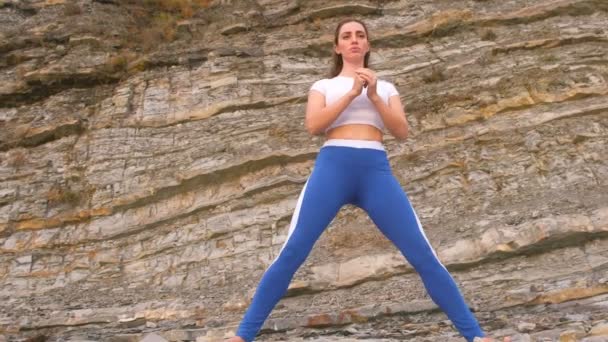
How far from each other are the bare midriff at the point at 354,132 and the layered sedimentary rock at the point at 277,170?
6.51ft

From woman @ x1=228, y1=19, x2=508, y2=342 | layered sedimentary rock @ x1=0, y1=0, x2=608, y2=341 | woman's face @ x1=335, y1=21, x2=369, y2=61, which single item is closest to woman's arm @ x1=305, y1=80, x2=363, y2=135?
woman @ x1=228, y1=19, x2=508, y2=342

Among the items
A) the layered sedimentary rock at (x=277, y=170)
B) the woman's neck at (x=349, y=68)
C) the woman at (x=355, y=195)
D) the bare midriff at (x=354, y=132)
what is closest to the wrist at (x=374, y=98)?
the woman at (x=355, y=195)

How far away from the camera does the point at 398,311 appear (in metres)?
5.82

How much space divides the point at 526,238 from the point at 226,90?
486 centimetres

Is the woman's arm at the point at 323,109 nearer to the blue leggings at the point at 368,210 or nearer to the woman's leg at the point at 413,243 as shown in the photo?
the blue leggings at the point at 368,210

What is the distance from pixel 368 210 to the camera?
3.59 meters

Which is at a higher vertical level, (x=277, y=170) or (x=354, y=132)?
(x=277, y=170)

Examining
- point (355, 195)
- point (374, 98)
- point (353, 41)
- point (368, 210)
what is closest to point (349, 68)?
point (353, 41)

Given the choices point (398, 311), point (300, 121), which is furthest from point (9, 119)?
point (398, 311)

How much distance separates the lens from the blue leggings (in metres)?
3.42

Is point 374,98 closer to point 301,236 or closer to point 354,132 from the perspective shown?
point 354,132

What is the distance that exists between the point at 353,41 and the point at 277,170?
4332mm

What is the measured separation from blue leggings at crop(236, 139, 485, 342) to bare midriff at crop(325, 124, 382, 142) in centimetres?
4

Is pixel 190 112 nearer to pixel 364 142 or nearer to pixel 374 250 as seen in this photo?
pixel 374 250
